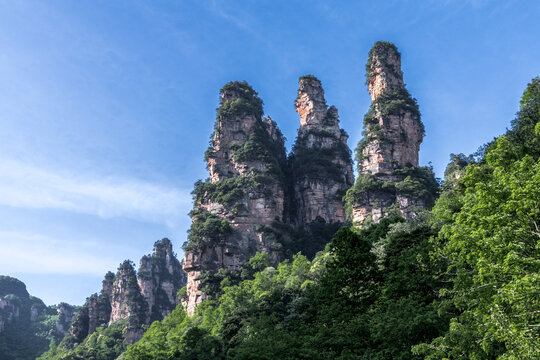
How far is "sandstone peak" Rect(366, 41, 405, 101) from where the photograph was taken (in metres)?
77.7

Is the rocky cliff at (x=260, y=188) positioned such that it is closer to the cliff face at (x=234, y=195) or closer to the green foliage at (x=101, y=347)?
the cliff face at (x=234, y=195)

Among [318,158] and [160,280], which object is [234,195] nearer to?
[318,158]

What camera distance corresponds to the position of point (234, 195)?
249 feet

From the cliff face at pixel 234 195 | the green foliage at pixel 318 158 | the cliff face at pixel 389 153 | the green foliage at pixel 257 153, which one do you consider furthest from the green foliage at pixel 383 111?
the cliff face at pixel 234 195

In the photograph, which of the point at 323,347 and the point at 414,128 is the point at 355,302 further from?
the point at 414,128

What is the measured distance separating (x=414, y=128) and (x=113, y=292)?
91473 millimetres

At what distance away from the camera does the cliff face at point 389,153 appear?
65062mm

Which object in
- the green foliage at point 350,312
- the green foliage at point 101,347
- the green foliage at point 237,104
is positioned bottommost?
the green foliage at point 101,347

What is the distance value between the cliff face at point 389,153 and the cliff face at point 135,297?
66837mm

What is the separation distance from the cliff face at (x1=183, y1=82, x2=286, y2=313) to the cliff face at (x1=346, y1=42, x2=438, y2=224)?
53.0ft

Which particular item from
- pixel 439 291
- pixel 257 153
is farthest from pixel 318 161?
pixel 439 291

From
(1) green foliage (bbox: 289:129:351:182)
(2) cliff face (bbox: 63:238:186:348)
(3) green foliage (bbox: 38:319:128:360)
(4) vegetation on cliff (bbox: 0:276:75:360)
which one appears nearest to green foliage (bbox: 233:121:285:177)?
(1) green foliage (bbox: 289:129:351:182)

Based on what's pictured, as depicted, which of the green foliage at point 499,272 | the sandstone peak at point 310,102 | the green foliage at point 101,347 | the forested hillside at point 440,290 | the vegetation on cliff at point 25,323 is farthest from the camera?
the vegetation on cliff at point 25,323

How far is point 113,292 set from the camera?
11931cm
